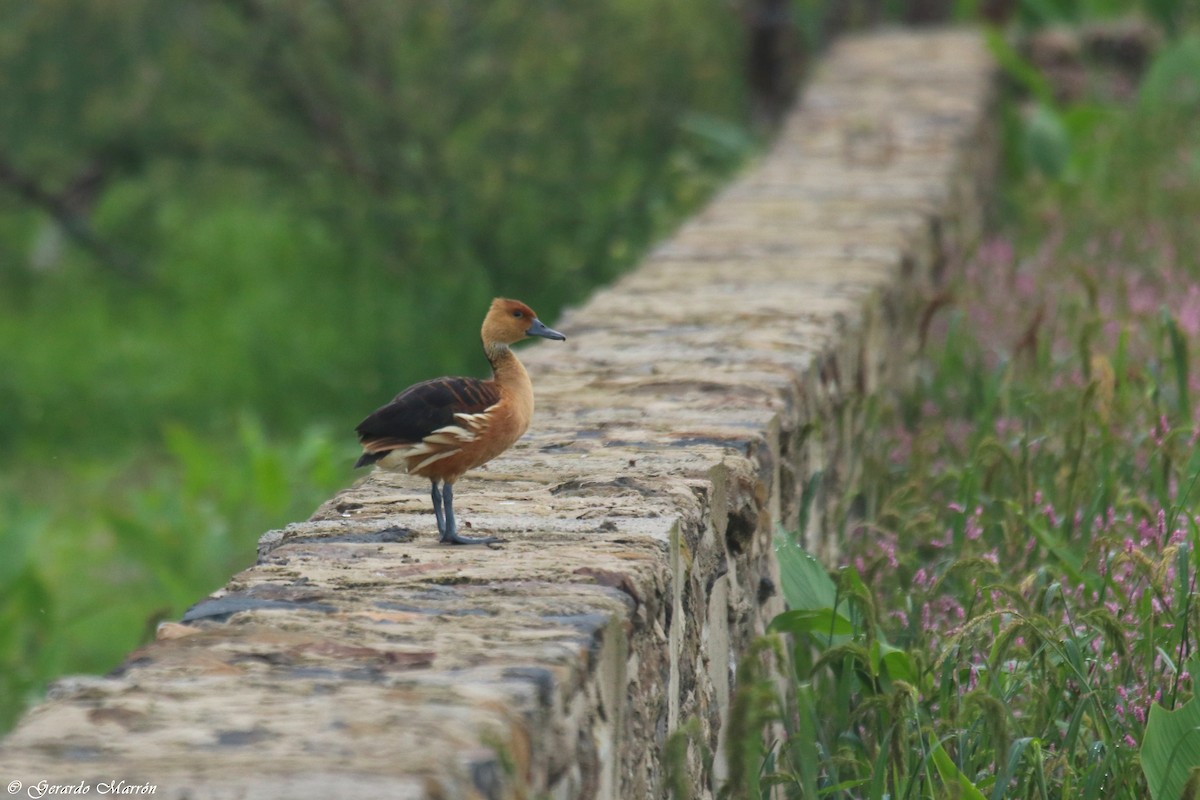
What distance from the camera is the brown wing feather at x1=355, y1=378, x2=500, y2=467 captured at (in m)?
2.22

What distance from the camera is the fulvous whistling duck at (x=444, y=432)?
2.23 m

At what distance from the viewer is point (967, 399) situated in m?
4.20

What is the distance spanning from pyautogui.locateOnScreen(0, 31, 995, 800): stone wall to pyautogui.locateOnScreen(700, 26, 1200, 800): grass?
16cm

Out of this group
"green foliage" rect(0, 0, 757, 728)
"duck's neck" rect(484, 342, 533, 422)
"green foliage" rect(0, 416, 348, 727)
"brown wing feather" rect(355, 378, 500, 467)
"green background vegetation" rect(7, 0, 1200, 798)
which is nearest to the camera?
"brown wing feather" rect(355, 378, 500, 467)

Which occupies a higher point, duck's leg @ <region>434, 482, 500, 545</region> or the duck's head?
the duck's head

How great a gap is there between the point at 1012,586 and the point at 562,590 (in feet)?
3.26

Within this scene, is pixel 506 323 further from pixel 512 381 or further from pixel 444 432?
pixel 444 432

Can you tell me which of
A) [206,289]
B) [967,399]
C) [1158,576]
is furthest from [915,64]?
[1158,576]

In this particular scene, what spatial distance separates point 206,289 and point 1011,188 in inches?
209

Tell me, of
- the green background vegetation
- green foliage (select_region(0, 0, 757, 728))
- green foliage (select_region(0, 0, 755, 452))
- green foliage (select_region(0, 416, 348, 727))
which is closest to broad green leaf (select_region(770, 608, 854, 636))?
the green background vegetation

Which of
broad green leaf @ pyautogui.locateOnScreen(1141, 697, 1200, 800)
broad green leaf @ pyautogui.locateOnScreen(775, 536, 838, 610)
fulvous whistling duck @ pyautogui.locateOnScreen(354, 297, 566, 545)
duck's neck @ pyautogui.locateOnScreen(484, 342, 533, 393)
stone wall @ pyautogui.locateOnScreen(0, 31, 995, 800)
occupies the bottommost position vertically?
broad green leaf @ pyautogui.locateOnScreen(1141, 697, 1200, 800)

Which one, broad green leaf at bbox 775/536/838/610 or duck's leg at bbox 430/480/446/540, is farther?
broad green leaf at bbox 775/536/838/610

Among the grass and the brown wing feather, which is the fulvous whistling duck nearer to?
the brown wing feather

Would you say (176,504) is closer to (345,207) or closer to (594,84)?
(345,207)
